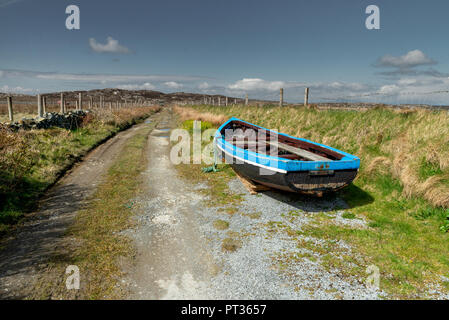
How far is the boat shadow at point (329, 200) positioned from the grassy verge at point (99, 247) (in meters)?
4.51

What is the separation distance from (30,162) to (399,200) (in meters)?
12.8

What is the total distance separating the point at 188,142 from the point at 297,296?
1323 cm

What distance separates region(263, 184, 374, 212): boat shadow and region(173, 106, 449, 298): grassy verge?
33mm

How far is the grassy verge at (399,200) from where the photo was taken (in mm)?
4418

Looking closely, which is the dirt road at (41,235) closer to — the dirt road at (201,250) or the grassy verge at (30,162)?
the dirt road at (201,250)

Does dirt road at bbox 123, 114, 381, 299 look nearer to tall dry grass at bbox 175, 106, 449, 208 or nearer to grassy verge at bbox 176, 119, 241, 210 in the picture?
grassy verge at bbox 176, 119, 241, 210

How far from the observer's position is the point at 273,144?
9.96m

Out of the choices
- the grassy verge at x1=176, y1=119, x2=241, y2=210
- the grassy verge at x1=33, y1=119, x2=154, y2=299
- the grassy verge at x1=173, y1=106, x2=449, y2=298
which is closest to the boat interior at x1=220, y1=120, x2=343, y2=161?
the grassy verge at x1=176, y1=119, x2=241, y2=210

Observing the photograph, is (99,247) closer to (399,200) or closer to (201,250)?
(201,250)

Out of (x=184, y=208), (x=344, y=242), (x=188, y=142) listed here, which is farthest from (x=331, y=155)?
(x=188, y=142)

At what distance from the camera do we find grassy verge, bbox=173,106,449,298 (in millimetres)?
4418
